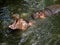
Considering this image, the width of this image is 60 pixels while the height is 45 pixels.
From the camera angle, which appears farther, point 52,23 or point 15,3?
point 15,3

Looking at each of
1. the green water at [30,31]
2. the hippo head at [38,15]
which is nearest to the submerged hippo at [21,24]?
the green water at [30,31]

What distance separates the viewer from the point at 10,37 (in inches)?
278

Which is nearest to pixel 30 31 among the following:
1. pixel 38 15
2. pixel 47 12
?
pixel 38 15

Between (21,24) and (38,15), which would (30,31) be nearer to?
(21,24)

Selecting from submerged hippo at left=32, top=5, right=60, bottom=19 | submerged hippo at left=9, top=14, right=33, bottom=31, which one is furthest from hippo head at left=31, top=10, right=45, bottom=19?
submerged hippo at left=9, top=14, right=33, bottom=31

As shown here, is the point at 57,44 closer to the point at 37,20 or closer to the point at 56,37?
the point at 56,37

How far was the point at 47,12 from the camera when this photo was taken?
8.12 m

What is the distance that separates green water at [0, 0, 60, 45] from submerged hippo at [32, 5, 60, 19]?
0.18 m

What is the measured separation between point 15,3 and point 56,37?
9.72 ft

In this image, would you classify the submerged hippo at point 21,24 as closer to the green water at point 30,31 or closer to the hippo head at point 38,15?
the green water at point 30,31

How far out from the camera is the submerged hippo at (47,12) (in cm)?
796

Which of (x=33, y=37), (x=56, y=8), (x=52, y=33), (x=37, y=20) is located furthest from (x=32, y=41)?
(x=56, y=8)

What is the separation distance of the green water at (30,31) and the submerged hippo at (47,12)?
0.58 feet

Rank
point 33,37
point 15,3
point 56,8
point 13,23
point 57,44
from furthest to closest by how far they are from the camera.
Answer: point 15,3, point 56,8, point 13,23, point 33,37, point 57,44
